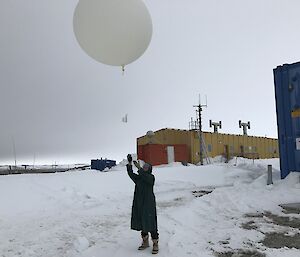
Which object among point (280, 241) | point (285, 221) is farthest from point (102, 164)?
point (280, 241)

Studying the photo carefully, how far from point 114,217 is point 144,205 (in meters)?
3.87

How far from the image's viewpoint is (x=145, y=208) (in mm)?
5973

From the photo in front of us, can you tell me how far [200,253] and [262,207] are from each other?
17.2ft

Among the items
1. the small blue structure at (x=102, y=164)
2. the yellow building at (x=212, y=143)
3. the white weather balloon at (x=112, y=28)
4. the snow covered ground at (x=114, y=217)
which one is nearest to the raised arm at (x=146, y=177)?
the snow covered ground at (x=114, y=217)

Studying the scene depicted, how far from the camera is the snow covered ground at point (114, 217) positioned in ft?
20.6

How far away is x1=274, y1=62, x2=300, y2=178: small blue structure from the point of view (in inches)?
547

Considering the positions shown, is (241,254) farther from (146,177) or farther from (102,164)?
(102,164)

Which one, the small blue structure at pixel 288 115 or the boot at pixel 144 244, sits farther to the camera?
the small blue structure at pixel 288 115

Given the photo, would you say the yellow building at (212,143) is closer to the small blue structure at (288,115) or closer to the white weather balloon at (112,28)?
the small blue structure at (288,115)

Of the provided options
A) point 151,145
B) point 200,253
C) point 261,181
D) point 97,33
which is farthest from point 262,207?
point 151,145

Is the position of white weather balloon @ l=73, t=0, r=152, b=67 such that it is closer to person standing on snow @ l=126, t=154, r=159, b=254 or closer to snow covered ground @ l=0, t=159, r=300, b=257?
person standing on snow @ l=126, t=154, r=159, b=254

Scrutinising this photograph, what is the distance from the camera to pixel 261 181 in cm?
1448

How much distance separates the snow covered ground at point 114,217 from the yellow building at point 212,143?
1828 cm

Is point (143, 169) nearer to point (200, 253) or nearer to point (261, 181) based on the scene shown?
point (200, 253)
